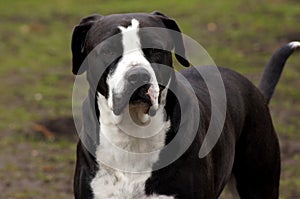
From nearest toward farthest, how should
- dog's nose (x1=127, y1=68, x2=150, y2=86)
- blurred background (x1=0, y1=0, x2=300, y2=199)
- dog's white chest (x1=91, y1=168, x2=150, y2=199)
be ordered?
dog's nose (x1=127, y1=68, x2=150, y2=86)
dog's white chest (x1=91, y1=168, x2=150, y2=199)
blurred background (x1=0, y1=0, x2=300, y2=199)

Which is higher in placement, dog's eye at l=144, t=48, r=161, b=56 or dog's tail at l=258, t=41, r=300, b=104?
dog's eye at l=144, t=48, r=161, b=56

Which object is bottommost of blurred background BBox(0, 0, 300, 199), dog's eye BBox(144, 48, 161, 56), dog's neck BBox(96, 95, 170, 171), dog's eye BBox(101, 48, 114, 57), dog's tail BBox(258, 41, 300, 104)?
blurred background BBox(0, 0, 300, 199)

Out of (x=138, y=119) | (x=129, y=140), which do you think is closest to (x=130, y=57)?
(x=138, y=119)

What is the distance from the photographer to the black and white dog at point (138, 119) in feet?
13.4

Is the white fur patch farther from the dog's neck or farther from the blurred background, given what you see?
the blurred background

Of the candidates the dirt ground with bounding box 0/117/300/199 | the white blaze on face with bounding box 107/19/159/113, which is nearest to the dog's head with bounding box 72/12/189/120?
the white blaze on face with bounding box 107/19/159/113

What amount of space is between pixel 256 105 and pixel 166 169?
4.01ft

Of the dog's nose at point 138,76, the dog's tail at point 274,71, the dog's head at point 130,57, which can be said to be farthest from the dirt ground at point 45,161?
the dog's nose at point 138,76

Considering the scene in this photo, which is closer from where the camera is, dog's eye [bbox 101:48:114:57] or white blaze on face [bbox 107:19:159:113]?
white blaze on face [bbox 107:19:159:113]

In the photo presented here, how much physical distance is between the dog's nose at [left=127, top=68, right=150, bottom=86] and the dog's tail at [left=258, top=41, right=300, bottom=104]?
2.05 meters

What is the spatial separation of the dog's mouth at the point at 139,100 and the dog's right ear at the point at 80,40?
0.53 m

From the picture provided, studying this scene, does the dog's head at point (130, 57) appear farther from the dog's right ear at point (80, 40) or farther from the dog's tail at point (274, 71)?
the dog's tail at point (274, 71)

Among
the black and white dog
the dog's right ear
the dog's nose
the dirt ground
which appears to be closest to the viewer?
the dog's nose

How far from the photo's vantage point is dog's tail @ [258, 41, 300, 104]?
5836 millimetres
